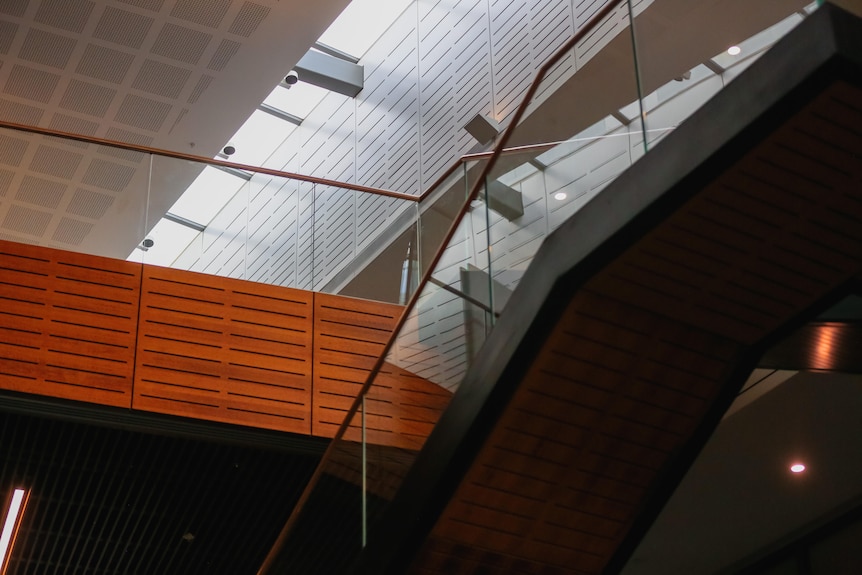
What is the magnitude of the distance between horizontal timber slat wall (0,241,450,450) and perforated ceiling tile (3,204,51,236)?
145 millimetres

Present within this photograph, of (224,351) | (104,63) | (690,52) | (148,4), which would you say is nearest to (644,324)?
(690,52)

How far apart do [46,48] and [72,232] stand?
73.5 inches

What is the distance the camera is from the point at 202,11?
30.1ft

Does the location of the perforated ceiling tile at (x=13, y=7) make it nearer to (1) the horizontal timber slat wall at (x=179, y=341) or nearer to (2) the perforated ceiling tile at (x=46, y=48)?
(2) the perforated ceiling tile at (x=46, y=48)

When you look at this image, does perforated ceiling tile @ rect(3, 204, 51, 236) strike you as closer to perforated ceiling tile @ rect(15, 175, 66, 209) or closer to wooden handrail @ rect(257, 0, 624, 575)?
perforated ceiling tile @ rect(15, 175, 66, 209)

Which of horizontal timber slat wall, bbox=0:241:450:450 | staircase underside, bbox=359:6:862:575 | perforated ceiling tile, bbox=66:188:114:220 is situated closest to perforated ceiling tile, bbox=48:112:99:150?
perforated ceiling tile, bbox=66:188:114:220

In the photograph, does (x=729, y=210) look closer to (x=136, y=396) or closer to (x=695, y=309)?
(x=695, y=309)

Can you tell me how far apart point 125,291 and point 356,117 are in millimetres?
5087

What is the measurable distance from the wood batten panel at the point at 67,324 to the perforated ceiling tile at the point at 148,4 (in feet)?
8.03

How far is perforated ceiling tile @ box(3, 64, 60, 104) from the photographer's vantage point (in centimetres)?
948

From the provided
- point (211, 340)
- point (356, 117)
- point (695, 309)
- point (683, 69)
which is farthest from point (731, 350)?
point (356, 117)

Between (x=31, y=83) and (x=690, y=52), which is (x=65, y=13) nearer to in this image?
(x=31, y=83)

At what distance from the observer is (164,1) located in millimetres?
9078

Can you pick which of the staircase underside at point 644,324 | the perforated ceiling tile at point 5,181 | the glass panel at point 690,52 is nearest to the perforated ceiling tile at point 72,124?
the perforated ceiling tile at point 5,181
